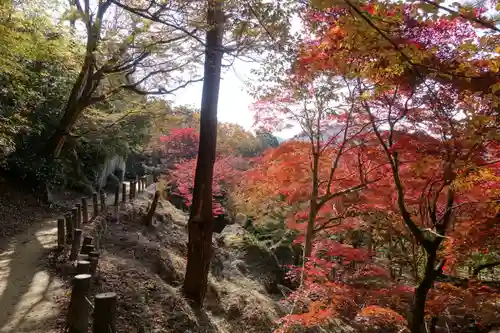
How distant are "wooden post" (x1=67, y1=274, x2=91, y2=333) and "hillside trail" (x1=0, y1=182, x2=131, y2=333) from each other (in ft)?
2.67

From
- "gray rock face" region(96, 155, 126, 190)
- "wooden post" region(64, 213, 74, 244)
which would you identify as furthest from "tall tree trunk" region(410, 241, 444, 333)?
"gray rock face" region(96, 155, 126, 190)

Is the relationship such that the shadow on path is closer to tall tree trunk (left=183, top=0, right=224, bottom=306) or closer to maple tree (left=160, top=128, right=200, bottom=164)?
tall tree trunk (left=183, top=0, right=224, bottom=306)

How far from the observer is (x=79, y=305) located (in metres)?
3.93

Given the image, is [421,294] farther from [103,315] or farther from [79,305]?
[79,305]

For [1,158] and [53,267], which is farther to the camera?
[1,158]

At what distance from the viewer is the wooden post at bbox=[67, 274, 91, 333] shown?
154 inches

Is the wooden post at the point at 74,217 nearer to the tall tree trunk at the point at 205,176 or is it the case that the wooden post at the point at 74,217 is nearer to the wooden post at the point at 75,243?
the wooden post at the point at 75,243

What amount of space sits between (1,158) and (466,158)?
12.3 meters

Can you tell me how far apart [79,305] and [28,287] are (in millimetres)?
2742

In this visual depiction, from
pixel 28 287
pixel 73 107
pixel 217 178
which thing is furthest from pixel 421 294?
pixel 217 178

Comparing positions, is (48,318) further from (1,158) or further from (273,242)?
(273,242)

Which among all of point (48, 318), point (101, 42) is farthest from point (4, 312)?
point (101, 42)

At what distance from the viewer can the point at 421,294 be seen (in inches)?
235

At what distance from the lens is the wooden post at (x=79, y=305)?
3.91 metres
